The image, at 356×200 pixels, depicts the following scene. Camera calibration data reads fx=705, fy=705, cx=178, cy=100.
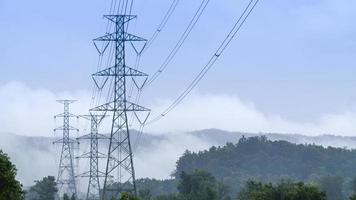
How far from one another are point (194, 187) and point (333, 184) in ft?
232

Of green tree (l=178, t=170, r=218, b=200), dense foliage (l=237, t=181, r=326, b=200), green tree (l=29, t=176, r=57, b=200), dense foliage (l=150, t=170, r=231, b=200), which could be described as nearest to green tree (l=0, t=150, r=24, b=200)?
dense foliage (l=237, t=181, r=326, b=200)

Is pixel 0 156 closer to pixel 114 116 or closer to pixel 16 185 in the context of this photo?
pixel 16 185

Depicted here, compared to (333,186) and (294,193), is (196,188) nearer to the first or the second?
(294,193)

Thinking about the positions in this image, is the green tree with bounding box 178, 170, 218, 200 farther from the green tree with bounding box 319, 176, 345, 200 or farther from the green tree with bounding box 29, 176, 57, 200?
the green tree with bounding box 319, 176, 345, 200

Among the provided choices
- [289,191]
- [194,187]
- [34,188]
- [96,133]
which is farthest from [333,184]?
[289,191]

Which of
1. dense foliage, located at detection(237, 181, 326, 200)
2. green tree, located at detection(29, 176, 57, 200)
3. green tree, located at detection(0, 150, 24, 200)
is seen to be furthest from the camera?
green tree, located at detection(29, 176, 57, 200)

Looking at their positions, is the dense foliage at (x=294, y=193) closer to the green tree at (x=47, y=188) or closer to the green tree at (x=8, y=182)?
the green tree at (x=8, y=182)

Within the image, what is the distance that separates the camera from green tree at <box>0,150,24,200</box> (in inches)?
1761

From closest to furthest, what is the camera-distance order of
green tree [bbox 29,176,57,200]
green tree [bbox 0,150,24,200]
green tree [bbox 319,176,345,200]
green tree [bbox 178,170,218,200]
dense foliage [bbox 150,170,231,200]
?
1. green tree [bbox 0,150,24,200]
2. dense foliage [bbox 150,170,231,200]
3. green tree [bbox 178,170,218,200]
4. green tree [bbox 29,176,57,200]
5. green tree [bbox 319,176,345,200]

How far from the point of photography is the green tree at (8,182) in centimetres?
4472

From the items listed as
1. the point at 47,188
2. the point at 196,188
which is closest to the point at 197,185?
the point at 196,188

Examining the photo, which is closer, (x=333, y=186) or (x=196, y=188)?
(x=196, y=188)

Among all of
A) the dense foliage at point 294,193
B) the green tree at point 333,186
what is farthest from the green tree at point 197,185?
the green tree at point 333,186

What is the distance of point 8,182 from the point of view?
1784 inches
